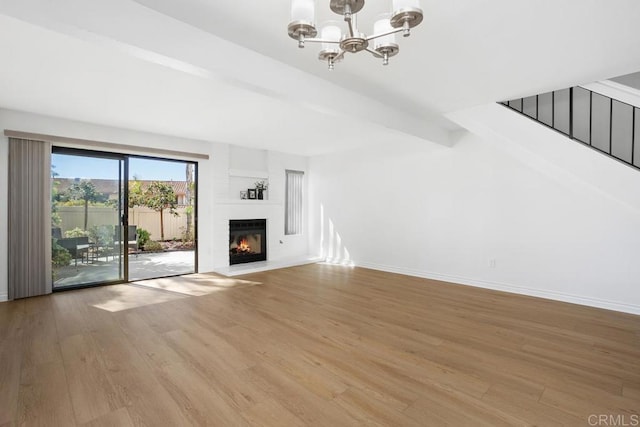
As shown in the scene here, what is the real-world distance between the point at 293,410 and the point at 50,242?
177 inches

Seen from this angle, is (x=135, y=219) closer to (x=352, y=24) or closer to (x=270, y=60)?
(x=270, y=60)

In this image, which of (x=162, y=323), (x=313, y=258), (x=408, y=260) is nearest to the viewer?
(x=162, y=323)

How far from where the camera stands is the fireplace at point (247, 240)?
636 centimetres

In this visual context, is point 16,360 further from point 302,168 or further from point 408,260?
point 302,168

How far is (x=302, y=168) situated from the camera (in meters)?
7.52

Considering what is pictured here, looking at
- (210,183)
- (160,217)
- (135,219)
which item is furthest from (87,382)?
(160,217)

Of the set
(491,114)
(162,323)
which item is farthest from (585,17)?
(162,323)

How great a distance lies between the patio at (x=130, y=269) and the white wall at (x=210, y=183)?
2.01ft

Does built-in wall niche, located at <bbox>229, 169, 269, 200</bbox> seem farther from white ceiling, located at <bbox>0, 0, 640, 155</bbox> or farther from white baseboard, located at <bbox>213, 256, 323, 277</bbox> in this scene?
white ceiling, located at <bbox>0, 0, 640, 155</bbox>

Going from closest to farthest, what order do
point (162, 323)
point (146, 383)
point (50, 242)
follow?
point (146, 383)
point (162, 323)
point (50, 242)

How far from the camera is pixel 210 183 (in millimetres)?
5883

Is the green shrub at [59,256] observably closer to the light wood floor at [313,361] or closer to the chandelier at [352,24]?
the light wood floor at [313,361]

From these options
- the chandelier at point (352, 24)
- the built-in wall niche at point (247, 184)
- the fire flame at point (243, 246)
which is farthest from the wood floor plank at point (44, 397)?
the built-in wall niche at point (247, 184)

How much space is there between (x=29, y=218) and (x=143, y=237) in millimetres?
3338
